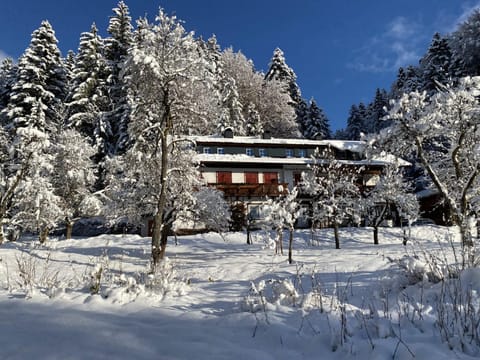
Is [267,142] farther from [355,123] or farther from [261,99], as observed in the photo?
[355,123]

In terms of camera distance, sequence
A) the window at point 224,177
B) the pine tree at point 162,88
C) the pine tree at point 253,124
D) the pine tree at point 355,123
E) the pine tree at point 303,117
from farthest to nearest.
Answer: the pine tree at point 355,123 → the pine tree at point 303,117 → the pine tree at point 253,124 → the window at point 224,177 → the pine tree at point 162,88

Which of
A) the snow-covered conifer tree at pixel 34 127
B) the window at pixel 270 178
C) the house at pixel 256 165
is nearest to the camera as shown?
the snow-covered conifer tree at pixel 34 127

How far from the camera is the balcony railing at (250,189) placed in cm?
3005

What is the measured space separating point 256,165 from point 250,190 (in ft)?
12.1

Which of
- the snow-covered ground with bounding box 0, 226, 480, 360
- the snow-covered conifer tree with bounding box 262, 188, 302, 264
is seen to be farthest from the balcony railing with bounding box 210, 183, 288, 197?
the snow-covered ground with bounding box 0, 226, 480, 360

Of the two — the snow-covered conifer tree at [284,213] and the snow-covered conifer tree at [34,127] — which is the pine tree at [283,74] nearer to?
the snow-covered conifer tree at [34,127]

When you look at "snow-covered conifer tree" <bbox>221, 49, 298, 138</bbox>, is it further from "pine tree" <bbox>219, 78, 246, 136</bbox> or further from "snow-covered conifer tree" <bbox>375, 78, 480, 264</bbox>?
"snow-covered conifer tree" <bbox>375, 78, 480, 264</bbox>

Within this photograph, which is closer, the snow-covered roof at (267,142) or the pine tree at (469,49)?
the snow-covered roof at (267,142)

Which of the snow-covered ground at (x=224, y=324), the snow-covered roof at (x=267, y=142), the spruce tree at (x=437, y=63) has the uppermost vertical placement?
the spruce tree at (x=437, y=63)

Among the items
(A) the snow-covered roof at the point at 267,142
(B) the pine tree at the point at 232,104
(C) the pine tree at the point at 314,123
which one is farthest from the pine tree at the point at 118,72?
(C) the pine tree at the point at 314,123

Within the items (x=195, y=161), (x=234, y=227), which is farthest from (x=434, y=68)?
(x=195, y=161)

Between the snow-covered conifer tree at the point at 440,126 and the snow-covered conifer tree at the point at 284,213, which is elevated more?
the snow-covered conifer tree at the point at 440,126

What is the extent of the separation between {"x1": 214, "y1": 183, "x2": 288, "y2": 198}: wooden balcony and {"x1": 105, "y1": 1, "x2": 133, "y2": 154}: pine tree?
37.4 feet

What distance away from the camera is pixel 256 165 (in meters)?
33.3
